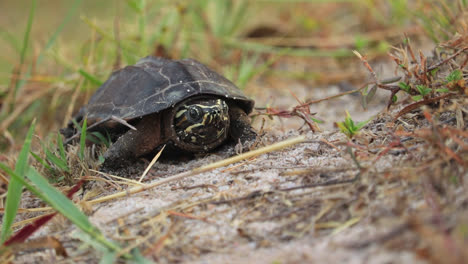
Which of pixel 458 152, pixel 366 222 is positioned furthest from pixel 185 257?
pixel 458 152

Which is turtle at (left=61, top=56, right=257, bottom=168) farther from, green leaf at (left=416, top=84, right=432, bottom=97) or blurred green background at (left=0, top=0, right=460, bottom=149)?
green leaf at (left=416, top=84, right=432, bottom=97)

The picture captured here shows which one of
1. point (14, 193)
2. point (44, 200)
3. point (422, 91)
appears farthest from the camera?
point (422, 91)

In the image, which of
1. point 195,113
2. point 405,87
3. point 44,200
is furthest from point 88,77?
point 405,87

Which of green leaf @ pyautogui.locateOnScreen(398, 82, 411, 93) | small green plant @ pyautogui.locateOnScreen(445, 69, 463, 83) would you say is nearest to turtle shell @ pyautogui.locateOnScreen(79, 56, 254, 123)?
green leaf @ pyautogui.locateOnScreen(398, 82, 411, 93)

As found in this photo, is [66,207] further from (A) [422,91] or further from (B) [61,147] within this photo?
(A) [422,91]

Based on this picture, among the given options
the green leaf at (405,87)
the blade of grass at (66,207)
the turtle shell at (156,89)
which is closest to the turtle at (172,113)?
the turtle shell at (156,89)

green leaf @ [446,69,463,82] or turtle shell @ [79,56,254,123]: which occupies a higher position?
green leaf @ [446,69,463,82]

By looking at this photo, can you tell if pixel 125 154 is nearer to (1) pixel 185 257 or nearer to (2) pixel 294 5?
(1) pixel 185 257

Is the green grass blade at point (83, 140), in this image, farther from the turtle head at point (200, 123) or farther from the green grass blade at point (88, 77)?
the green grass blade at point (88, 77)
